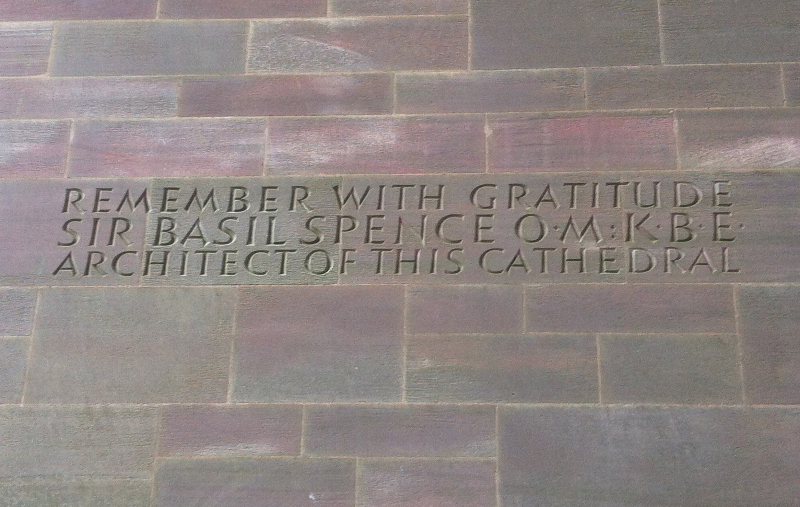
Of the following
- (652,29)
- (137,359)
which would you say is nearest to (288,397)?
(137,359)

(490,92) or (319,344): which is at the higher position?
(490,92)

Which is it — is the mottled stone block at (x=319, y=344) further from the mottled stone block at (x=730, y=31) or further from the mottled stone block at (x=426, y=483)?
the mottled stone block at (x=730, y=31)

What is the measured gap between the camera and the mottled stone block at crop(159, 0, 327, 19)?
7367 mm

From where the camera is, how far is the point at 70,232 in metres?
6.73

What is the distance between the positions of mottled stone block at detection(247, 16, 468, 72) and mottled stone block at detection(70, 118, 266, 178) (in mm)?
670

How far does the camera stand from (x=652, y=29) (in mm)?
7117

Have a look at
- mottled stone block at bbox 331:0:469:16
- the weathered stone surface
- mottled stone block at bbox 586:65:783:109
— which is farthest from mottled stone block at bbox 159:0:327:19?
mottled stone block at bbox 586:65:783:109

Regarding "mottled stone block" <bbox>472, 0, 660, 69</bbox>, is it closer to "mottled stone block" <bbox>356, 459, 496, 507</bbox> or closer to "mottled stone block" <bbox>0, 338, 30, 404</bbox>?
"mottled stone block" <bbox>356, 459, 496, 507</bbox>

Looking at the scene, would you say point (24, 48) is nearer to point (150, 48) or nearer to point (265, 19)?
point (150, 48)

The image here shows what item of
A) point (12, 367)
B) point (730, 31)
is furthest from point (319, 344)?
point (730, 31)

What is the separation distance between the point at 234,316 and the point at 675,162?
12.1ft

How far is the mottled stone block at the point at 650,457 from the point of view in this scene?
5.78m

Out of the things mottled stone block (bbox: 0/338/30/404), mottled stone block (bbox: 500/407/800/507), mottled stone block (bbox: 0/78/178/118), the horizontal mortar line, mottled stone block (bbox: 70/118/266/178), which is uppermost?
the horizontal mortar line

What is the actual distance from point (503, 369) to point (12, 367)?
3.72 metres
